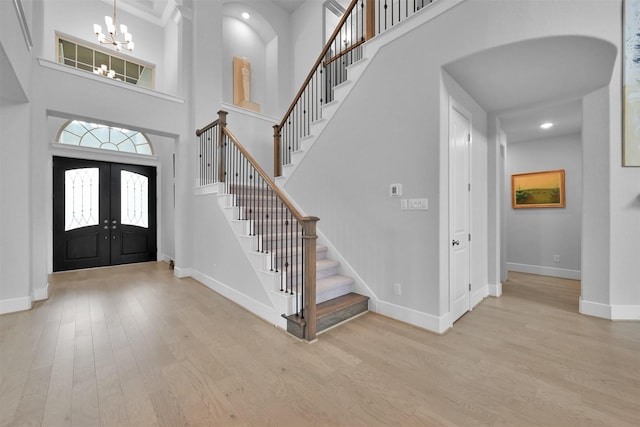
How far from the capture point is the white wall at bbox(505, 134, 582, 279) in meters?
4.79

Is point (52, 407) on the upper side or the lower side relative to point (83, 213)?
lower

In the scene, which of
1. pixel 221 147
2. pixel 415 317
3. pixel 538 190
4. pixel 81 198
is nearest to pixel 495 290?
pixel 415 317

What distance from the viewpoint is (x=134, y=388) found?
186cm

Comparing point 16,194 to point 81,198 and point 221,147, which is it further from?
point 81,198

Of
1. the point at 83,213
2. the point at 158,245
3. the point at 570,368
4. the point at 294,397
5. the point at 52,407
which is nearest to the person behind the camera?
the point at 52,407

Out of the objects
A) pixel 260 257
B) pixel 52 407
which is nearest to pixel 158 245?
pixel 260 257

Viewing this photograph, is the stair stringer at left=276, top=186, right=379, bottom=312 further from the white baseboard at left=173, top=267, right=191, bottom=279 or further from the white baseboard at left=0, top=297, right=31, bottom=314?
the white baseboard at left=0, top=297, right=31, bottom=314

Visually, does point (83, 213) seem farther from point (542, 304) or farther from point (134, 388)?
point (542, 304)

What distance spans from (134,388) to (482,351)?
2742 mm

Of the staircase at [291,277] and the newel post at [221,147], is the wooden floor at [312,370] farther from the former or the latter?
the newel post at [221,147]

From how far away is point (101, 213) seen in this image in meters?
5.98

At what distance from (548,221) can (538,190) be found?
61cm

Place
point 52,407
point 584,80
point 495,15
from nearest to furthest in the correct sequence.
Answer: point 52,407
point 495,15
point 584,80

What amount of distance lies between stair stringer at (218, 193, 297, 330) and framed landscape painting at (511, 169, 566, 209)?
5.12m
